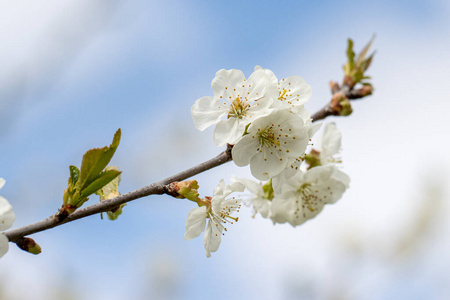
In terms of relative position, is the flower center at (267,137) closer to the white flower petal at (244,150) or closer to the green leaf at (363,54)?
the white flower petal at (244,150)

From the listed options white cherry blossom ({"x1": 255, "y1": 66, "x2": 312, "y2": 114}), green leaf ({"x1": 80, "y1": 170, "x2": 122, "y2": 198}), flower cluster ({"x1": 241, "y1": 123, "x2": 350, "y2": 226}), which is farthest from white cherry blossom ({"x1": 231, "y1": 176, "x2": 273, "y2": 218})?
green leaf ({"x1": 80, "y1": 170, "x2": 122, "y2": 198})

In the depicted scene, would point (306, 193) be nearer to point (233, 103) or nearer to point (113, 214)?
point (233, 103)

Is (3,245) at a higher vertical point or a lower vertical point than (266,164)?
lower

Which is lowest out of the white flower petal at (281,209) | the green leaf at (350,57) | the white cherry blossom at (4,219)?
the white cherry blossom at (4,219)

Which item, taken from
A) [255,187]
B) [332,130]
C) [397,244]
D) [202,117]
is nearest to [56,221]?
[202,117]

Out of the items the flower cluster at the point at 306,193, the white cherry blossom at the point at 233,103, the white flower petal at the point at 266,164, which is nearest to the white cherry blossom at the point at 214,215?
the white flower petal at the point at 266,164

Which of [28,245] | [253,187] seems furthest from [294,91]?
[28,245]
